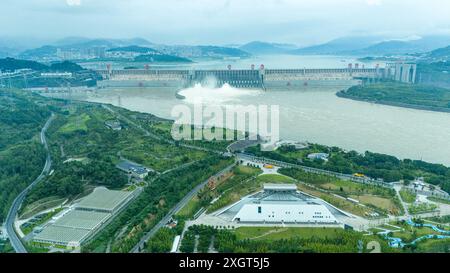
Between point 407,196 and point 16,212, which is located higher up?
point 407,196

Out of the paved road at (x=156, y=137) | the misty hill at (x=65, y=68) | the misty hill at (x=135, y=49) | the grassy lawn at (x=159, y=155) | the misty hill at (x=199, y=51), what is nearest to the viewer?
the grassy lawn at (x=159, y=155)

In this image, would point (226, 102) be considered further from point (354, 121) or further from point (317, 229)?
point (317, 229)

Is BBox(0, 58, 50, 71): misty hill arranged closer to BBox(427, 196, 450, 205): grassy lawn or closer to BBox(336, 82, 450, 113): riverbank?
BBox(336, 82, 450, 113): riverbank

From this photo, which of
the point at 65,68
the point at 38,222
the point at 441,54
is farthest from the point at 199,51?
the point at 38,222

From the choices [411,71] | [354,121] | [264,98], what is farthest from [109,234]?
[411,71]

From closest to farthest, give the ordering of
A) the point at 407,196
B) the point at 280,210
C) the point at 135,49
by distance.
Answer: the point at 280,210
the point at 407,196
the point at 135,49

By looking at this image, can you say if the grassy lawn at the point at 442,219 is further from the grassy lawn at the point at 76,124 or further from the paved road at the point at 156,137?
the grassy lawn at the point at 76,124

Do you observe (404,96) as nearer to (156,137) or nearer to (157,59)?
(156,137)

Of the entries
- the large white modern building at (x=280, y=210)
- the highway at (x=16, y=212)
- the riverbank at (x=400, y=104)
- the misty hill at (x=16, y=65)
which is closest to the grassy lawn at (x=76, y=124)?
the highway at (x=16, y=212)
